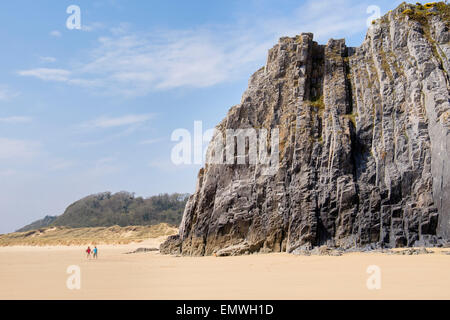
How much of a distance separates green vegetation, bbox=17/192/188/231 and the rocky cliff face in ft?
202

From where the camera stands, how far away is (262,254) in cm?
2100

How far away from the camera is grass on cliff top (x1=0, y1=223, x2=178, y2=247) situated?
163 feet

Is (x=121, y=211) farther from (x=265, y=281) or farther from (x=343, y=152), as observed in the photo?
(x=265, y=281)

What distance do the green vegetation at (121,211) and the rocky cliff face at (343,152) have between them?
2425 inches

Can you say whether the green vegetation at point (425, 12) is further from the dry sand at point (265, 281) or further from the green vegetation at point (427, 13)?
the dry sand at point (265, 281)

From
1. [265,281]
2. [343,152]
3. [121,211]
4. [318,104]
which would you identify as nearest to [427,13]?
[318,104]

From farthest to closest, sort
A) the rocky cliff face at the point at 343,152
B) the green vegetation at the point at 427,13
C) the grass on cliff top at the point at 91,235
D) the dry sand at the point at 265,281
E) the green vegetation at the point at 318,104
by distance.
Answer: the grass on cliff top at the point at 91,235, the green vegetation at the point at 427,13, the green vegetation at the point at 318,104, the rocky cliff face at the point at 343,152, the dry sand at the point at 265,281

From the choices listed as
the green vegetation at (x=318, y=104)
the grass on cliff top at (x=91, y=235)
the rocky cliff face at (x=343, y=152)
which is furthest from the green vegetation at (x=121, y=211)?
the green vegetation at (x=318, y=104)

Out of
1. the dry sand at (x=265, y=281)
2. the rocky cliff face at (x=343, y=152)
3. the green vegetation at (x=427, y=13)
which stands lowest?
the dry sand at (x=265, y=281)

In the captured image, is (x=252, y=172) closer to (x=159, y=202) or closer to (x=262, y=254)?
(x=262, y=254)

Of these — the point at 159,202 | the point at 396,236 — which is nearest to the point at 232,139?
the point at 396,236

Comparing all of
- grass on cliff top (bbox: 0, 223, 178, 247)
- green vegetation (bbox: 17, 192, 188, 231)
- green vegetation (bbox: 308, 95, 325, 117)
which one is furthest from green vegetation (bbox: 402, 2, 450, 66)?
green vegetation (bbox: 17, 192, 188, 231)

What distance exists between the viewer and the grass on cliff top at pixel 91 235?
49.7 meters

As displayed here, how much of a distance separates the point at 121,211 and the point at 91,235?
35.9m
